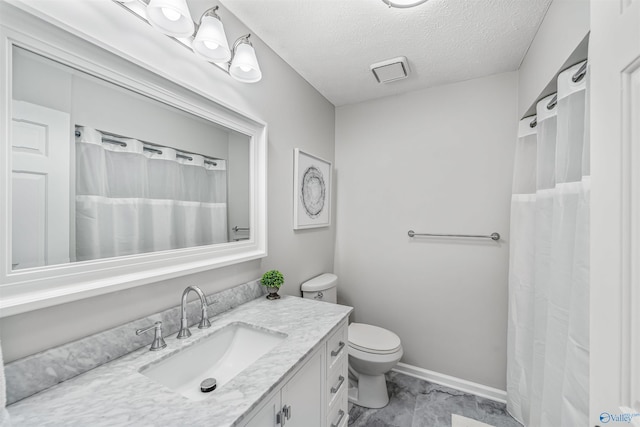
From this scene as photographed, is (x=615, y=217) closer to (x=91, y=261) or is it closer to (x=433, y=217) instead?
(x=91, y=261)

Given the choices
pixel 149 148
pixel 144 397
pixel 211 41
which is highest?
pixel 211 41

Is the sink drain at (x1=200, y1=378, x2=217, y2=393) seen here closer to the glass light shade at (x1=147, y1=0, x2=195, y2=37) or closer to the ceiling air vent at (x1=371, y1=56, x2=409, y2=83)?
the glass light shade at (x1=147, y1=0, x2=195, y2=37)

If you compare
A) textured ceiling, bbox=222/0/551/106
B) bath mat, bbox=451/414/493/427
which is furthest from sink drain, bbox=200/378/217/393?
textured ceiling, bbox=222/0/551/106

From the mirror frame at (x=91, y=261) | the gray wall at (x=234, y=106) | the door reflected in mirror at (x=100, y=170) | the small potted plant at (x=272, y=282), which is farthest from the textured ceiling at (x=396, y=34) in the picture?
the small potted plant at (x=272, y=282)

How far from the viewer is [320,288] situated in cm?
192

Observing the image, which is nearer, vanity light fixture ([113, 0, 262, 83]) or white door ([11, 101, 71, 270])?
white door ([11, 101, 71, 270])

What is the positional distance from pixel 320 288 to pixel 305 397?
3.02 ft

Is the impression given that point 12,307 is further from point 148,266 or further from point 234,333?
point 234,333

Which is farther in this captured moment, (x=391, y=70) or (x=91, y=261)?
(x=391, y=70)

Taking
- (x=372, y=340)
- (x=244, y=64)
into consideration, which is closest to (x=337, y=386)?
(x=372, y=340)

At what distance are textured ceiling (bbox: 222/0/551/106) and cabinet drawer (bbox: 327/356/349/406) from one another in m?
1.83

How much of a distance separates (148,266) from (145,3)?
977 millimetres

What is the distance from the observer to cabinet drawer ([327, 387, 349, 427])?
1253 mm

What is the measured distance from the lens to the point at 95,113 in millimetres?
853
